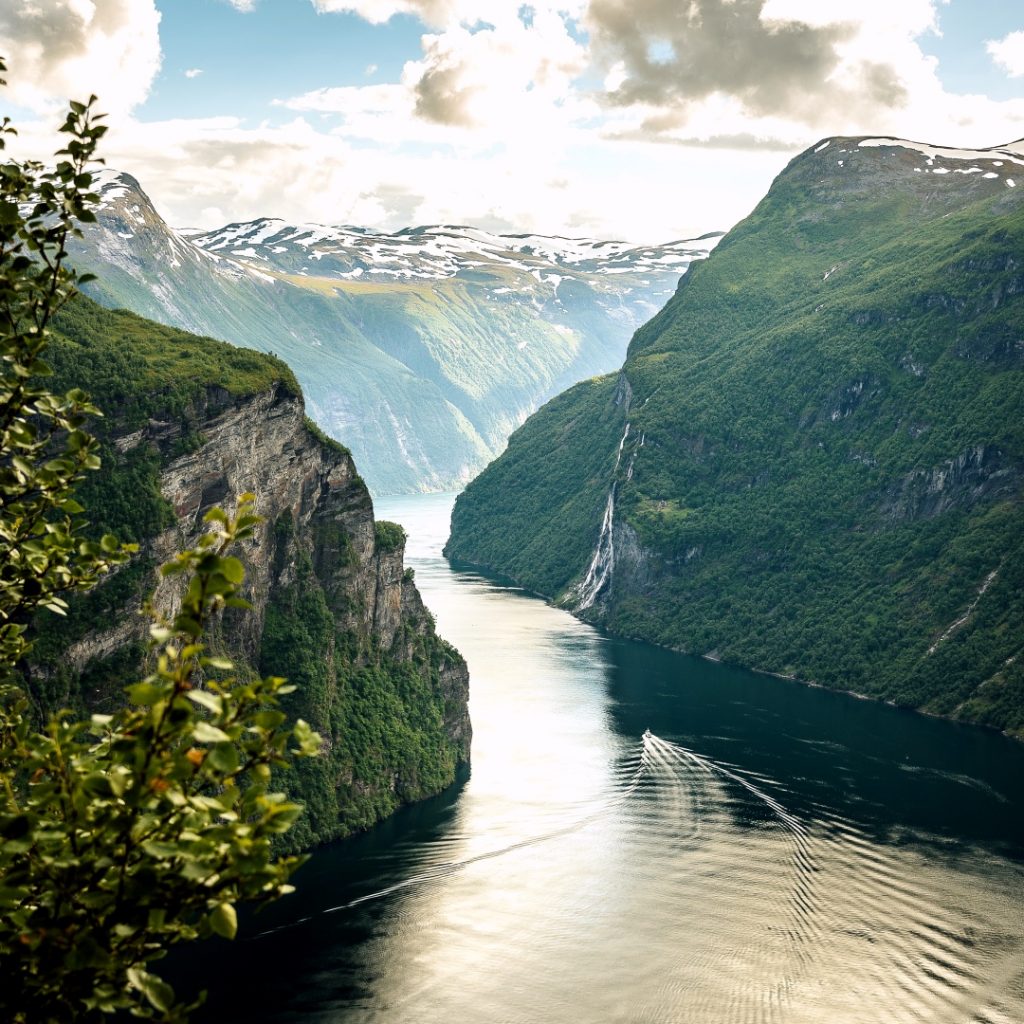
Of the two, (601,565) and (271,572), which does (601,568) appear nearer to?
(601,565)

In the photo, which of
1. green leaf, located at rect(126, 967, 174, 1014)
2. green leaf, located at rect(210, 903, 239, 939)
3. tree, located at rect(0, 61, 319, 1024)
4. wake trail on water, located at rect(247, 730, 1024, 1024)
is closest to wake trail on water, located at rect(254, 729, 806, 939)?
wake trail on water, located at rect(247, 730, 1024, 1024)

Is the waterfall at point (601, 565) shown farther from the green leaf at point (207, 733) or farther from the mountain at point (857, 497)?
the green leaf at point (207, 733)

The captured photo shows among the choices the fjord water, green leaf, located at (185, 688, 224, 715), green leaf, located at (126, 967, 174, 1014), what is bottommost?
the fjord water

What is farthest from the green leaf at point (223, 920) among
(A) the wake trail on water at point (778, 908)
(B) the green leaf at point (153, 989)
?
(A) the wake trail on water at point (778, 908)

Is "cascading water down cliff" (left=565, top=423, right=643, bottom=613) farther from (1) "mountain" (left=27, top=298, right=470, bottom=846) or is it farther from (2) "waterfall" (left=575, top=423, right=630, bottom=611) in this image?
(1) "mountain" (left=27, top=298, right=470, bottom=846)

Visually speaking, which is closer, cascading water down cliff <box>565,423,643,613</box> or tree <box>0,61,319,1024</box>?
tree <box>0,61,319,1024</box>

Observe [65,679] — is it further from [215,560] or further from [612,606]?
[612,606]
